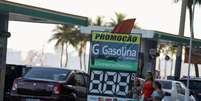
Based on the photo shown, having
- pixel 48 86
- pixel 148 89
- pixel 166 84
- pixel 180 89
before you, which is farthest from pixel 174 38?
pixel 148 89

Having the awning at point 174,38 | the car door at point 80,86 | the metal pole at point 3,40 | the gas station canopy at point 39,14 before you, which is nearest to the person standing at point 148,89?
the car door at point 80,86

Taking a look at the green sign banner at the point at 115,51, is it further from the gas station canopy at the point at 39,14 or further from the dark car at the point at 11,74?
A: the dark car at the point at 11,74

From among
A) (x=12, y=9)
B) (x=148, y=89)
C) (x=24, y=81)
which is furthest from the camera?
(x=12, y=9)

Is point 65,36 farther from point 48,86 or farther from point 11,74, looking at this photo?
point 48,86

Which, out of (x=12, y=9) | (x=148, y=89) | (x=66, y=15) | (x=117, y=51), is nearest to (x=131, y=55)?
(x=117, y=51)

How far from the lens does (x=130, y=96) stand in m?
15.2

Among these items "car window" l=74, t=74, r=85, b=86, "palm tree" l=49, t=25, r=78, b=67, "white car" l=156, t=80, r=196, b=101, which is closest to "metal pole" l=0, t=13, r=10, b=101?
"car window" l=74, t=74, r=85, b=86

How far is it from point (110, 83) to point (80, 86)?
595 cm

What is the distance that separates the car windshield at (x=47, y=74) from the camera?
67.0 feet

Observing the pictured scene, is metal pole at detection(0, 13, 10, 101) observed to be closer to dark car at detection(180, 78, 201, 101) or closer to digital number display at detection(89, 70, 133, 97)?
dark car at detection(180, 78, 201, 101)

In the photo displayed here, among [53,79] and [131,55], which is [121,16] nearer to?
[53,79]

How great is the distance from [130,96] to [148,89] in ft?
10.1

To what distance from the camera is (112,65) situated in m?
15.2

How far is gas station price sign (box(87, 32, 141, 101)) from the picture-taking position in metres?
15.1
